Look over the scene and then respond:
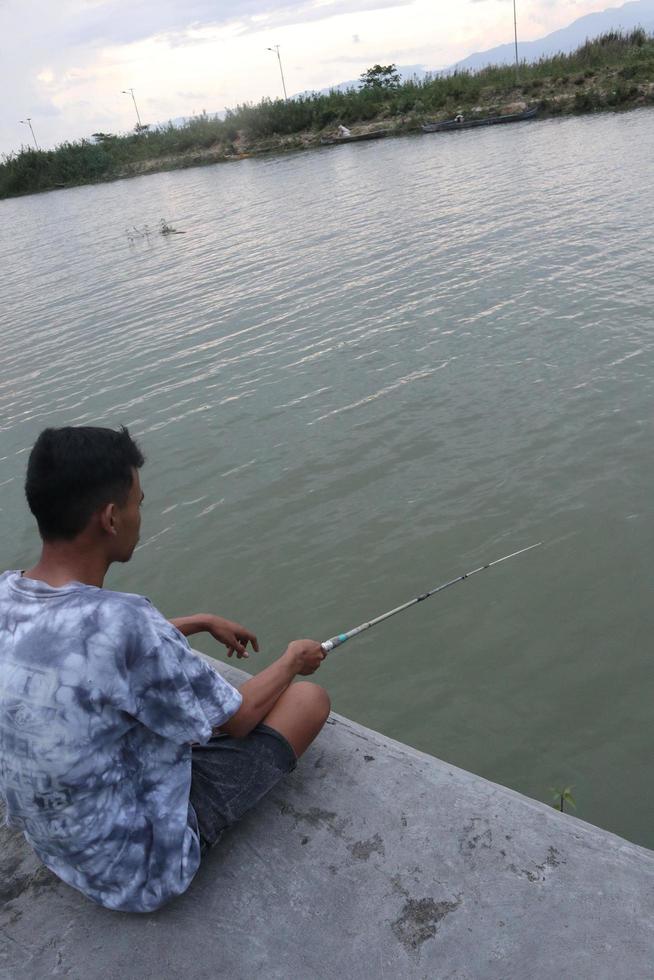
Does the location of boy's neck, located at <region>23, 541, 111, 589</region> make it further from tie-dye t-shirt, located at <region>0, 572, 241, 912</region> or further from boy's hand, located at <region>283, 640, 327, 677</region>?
boy's hand, located at <region>283, 640, 327, 677</region>

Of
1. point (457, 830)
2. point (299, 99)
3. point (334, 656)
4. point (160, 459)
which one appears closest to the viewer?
point (457, 830)

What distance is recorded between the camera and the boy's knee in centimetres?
244

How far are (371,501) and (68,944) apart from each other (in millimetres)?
3599

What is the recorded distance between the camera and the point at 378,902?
2.06 meters

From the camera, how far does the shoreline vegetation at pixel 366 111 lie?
30859 millimetres

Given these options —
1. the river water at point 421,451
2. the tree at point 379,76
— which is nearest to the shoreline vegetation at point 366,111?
the tree at point 379,76

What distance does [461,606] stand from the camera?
430 centimetres

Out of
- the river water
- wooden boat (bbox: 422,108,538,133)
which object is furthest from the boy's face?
wooden boat (bbox: 422,108,538,133)

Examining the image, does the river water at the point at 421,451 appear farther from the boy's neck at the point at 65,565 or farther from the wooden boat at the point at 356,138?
the wooden boat at the point at 356,138

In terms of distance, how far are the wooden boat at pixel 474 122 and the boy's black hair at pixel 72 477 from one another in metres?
31.9

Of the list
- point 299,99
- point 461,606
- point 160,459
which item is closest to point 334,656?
point 461,606

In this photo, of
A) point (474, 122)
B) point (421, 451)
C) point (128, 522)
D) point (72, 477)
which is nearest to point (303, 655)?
point (128, 522)

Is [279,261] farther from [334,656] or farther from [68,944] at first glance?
[68,944]

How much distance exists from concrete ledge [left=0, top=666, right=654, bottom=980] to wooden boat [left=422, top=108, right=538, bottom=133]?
105ft
